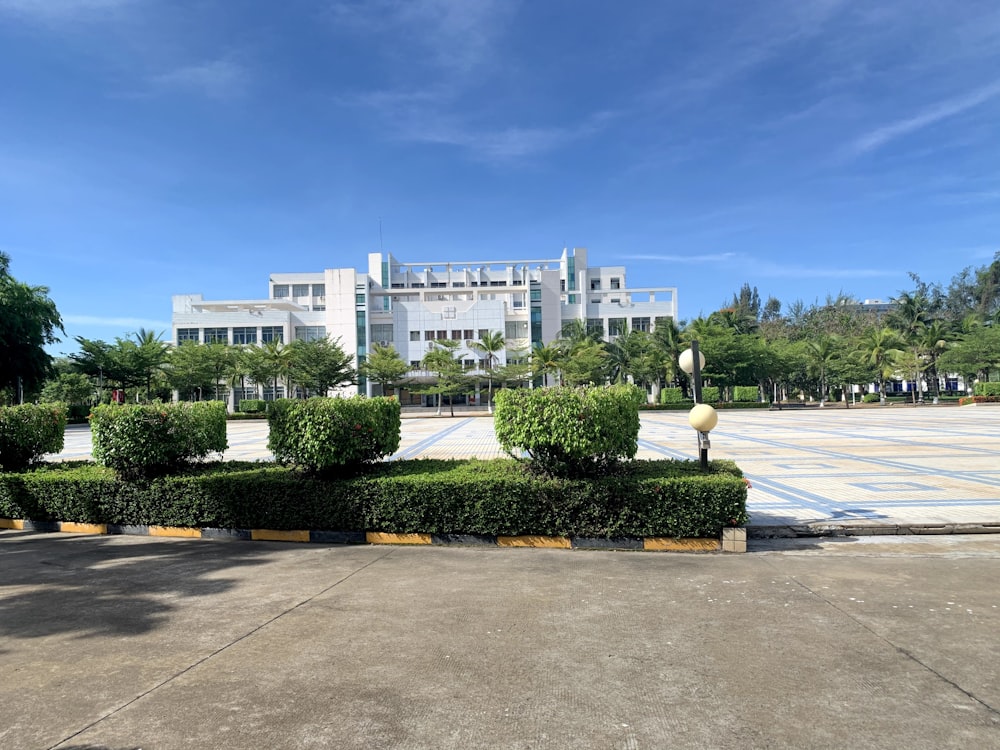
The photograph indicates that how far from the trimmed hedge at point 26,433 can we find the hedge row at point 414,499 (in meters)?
0.89

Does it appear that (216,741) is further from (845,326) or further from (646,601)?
(845,326)

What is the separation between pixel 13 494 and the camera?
8773 millimetres

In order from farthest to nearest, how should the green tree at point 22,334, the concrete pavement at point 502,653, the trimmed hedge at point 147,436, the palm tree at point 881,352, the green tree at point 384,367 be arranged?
1. the palm tree at point 881,352
2. the green tree at point 384,367
3. the green tree at point 22,334
4. the trimmed hedge at point 147,436
5. the concrete pavement at point 502,653

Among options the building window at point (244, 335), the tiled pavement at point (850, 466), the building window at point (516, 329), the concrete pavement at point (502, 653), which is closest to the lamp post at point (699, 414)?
the tiled pavement at point (850, 466)

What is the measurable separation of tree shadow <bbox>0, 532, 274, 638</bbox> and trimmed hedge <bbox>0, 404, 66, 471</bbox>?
6.98 ft

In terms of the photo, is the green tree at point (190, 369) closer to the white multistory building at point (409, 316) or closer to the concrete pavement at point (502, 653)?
the white multistory building at point (409, 316)

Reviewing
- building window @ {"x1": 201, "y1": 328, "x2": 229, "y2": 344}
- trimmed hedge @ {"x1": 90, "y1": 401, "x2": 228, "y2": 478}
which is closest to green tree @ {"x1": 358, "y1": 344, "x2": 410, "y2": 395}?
building window @ {"x1": 201, "y1": 328, "x2": 229, "y2": 344}

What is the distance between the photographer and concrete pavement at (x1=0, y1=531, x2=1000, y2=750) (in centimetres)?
298

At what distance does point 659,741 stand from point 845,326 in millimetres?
82758

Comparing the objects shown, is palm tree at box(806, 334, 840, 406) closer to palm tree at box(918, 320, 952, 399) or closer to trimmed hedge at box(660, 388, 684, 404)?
palm tree at box(918, 320, 952, 399)

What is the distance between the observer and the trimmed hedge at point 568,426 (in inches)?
271

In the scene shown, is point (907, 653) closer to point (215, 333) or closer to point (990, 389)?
point (990, 389)

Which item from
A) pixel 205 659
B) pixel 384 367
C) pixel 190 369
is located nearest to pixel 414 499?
pixel 205 659

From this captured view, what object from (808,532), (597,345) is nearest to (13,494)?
(808,532)
